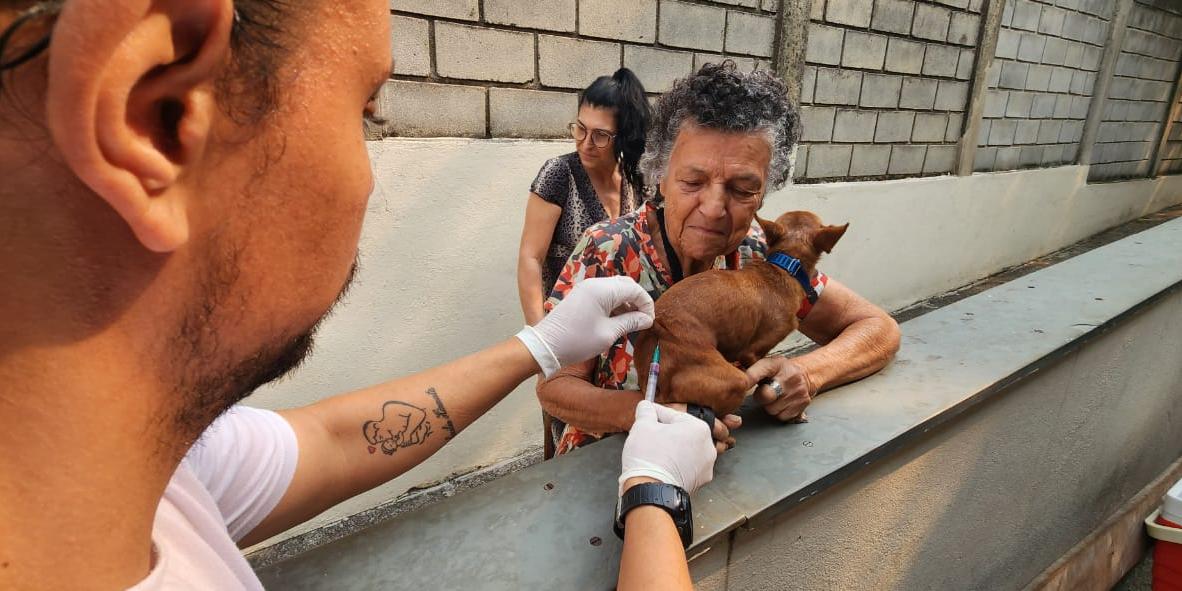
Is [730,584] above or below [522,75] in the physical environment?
below

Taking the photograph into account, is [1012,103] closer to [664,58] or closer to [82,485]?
[664,58]

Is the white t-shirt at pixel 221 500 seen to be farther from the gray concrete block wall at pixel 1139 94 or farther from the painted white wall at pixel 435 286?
the gray concrete block wall at pixel 1139 94

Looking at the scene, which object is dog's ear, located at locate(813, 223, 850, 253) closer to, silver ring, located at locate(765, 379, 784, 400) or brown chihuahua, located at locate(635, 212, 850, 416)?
brown chihuahua, located at locate(635, 212, 850, 416)

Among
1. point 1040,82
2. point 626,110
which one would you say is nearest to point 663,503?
point 626,110

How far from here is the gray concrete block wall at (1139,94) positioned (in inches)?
341

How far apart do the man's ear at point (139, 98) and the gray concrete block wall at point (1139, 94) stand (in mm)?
11676

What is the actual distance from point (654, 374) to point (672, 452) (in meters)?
0.30

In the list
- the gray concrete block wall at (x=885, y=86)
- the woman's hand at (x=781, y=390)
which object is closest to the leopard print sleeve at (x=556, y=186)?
the woman's hand at (x=781, y=390)

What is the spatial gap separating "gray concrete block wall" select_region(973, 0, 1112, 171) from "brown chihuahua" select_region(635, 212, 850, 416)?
6701 millimetres

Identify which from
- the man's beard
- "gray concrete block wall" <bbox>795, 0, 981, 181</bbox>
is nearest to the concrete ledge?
the man's beard

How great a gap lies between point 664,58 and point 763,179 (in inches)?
105

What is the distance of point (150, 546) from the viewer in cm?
70

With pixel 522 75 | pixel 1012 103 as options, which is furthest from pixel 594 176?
pixel 1012 103

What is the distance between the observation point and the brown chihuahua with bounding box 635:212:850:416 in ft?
4.50
